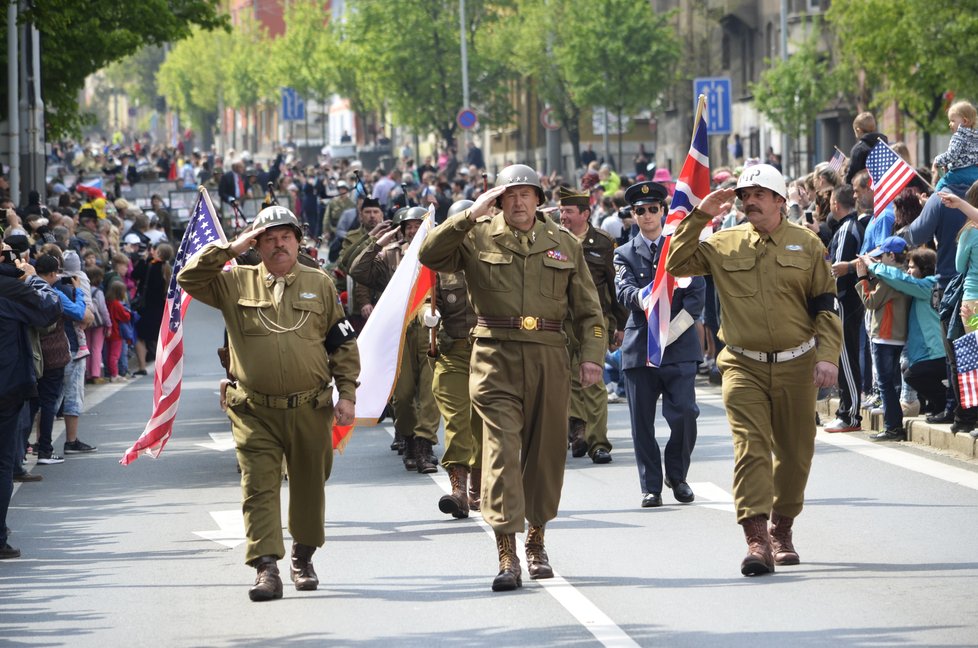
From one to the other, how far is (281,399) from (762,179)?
2.66 meters

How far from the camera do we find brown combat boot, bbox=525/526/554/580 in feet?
32.3

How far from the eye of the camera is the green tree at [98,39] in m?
32.9

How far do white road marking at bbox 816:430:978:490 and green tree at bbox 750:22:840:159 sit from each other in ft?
89.3

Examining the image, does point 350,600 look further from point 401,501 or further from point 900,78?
point 900,78

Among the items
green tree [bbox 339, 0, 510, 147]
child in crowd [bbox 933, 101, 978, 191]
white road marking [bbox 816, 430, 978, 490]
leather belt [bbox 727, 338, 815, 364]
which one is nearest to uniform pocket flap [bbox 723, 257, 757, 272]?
leather belt [bbox 727, 338, 815, 364]

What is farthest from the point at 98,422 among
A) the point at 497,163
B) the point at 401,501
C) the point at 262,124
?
the point at 262,124

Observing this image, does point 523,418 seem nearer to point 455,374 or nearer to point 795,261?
point 795,261

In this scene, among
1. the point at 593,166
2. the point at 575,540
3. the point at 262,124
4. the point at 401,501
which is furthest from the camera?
the point at 262,124

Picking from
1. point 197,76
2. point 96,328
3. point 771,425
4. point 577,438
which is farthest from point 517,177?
point 197,76

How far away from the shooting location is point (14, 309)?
12297mm

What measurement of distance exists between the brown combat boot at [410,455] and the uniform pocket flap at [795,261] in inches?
224

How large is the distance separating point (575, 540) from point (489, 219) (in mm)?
2214

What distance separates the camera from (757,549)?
9.76 meters

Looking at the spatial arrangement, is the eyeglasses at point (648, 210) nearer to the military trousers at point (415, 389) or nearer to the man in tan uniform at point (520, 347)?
the military trousers at point (415, 389)
